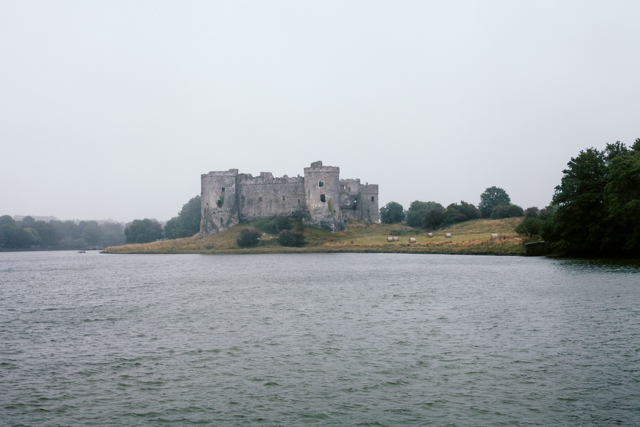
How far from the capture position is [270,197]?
78688 millimetres

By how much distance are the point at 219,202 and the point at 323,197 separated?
13923 mm

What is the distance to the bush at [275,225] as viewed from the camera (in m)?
74.4

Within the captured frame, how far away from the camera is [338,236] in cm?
7381

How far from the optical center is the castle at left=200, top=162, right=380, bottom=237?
76.1 m

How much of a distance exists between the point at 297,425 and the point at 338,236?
207ft

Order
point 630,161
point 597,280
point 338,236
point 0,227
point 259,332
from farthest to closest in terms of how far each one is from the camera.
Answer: point 0,227
point 338,236
point 630,161
point 597,280
point 259,332

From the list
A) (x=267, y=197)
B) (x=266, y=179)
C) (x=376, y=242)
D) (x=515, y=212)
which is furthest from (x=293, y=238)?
(x=515, y=212)

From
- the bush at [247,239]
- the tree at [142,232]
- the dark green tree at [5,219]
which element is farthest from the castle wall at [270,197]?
the dark green tree at [5,219]

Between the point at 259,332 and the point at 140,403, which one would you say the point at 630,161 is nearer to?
the point at 259,332

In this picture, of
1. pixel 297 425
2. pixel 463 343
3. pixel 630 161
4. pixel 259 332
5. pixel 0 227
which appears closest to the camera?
pixel 297 425

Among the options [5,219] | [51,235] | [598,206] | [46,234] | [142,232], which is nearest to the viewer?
[598,206]

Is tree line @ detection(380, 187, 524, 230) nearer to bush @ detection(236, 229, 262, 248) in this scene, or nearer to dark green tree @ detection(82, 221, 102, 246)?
bush @ detection(236, 229, 262, 248)

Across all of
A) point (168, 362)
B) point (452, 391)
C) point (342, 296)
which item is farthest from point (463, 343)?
point (342, 296)

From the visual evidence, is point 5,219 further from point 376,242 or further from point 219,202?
point 376,242
